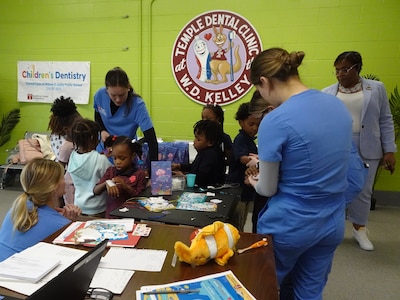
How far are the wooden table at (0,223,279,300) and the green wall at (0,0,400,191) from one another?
3017mm

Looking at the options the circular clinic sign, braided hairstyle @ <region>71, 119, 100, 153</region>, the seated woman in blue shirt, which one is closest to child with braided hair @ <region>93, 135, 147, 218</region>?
braided hairstyle @ <region>71, 119, 100, 153</region>

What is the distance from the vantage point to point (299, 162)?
3.93 ft

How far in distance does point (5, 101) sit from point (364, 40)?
5019mm

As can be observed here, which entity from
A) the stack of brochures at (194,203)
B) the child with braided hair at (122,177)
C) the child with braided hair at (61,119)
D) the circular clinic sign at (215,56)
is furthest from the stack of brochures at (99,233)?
the circular clinic sign at (215,56)

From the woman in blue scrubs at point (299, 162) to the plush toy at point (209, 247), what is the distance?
0.26 meters

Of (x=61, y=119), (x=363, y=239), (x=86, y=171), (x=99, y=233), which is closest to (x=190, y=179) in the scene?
(x=86, y=171)

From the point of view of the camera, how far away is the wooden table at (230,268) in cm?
98

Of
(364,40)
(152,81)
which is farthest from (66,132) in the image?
(364,40)

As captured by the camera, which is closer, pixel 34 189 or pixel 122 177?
pixel 34 189

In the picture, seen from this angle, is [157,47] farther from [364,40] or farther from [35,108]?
[364,40]

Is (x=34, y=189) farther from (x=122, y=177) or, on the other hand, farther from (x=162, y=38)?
(x=162, y=38)

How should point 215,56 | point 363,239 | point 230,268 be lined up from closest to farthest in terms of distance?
point 230,268 → point 363,239 → point 215,56

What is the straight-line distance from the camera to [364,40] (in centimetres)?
384

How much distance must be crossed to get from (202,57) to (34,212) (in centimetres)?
328
